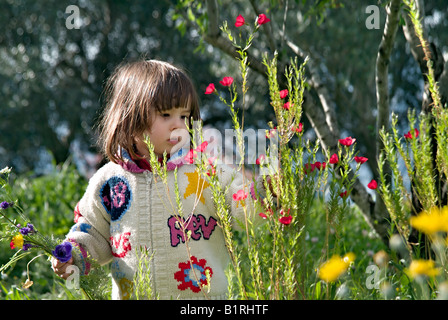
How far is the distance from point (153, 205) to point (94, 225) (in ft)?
0.87

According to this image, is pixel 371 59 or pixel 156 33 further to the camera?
pixel 156 33

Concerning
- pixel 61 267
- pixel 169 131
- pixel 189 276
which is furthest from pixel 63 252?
pixel 169 131

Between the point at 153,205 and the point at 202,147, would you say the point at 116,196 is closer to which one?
the point at 153,205

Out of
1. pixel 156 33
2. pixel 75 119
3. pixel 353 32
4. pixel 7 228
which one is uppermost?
pixel 156 33

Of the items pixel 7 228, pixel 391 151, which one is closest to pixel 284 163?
pixel 391 151

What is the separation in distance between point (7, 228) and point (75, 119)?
9965 mm

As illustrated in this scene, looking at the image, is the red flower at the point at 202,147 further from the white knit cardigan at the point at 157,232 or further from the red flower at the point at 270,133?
the white knit cardigan at the point at 157,232

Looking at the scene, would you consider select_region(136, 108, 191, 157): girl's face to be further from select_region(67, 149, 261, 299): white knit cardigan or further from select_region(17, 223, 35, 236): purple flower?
select_region(17, 223, 35, 236): purple flower

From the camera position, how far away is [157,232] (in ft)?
6.44

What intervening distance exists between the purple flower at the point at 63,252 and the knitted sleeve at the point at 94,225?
0.22 metres
